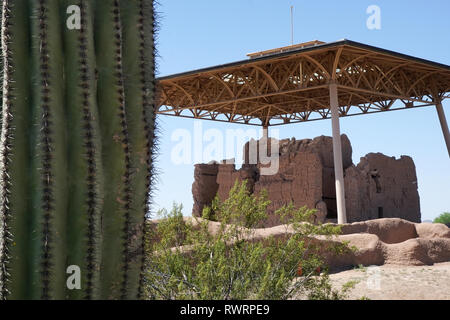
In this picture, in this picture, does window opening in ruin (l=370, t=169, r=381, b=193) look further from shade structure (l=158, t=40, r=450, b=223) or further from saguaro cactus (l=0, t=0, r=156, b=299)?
saguaro cactus (l=0, t=0, r=156, b=299)

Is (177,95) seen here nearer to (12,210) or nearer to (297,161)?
(297,161)

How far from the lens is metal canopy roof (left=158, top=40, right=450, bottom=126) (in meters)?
16.5

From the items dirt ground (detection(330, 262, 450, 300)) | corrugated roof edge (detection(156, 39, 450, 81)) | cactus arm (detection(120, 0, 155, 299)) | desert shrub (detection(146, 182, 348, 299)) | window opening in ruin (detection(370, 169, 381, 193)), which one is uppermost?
corrugated roof edge (detection(156, 39, 450, 81))

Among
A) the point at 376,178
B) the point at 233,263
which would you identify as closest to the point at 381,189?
the point at 376,178

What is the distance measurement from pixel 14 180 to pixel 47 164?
0.25 meters

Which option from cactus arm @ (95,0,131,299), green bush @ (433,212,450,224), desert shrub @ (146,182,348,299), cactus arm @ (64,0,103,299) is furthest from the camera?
green bush @ (433,212,450,224)

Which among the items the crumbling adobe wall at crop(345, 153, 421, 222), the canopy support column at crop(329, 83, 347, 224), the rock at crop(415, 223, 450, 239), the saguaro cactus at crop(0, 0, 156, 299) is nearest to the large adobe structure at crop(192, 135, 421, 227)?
the crumbling adobe wall at crop(345, 153, 421, 222)

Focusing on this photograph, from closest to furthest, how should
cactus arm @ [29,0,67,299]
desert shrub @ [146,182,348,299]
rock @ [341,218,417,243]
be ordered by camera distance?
cactus arm @ [29,0,67,299]
desert shrub @ [146,182,348,299]
rock @ [341,218,417,243]

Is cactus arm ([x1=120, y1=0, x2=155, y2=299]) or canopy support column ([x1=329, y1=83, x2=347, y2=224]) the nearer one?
cactus arm ([x1=120, y1=0, x2=155, y2=299])

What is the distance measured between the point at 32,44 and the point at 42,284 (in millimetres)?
1547

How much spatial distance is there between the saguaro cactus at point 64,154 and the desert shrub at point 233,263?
1734 mm

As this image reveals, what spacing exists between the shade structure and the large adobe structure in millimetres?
1898

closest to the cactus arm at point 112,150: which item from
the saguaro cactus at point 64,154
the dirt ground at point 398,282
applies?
the saguaro cactus at point 64,154
